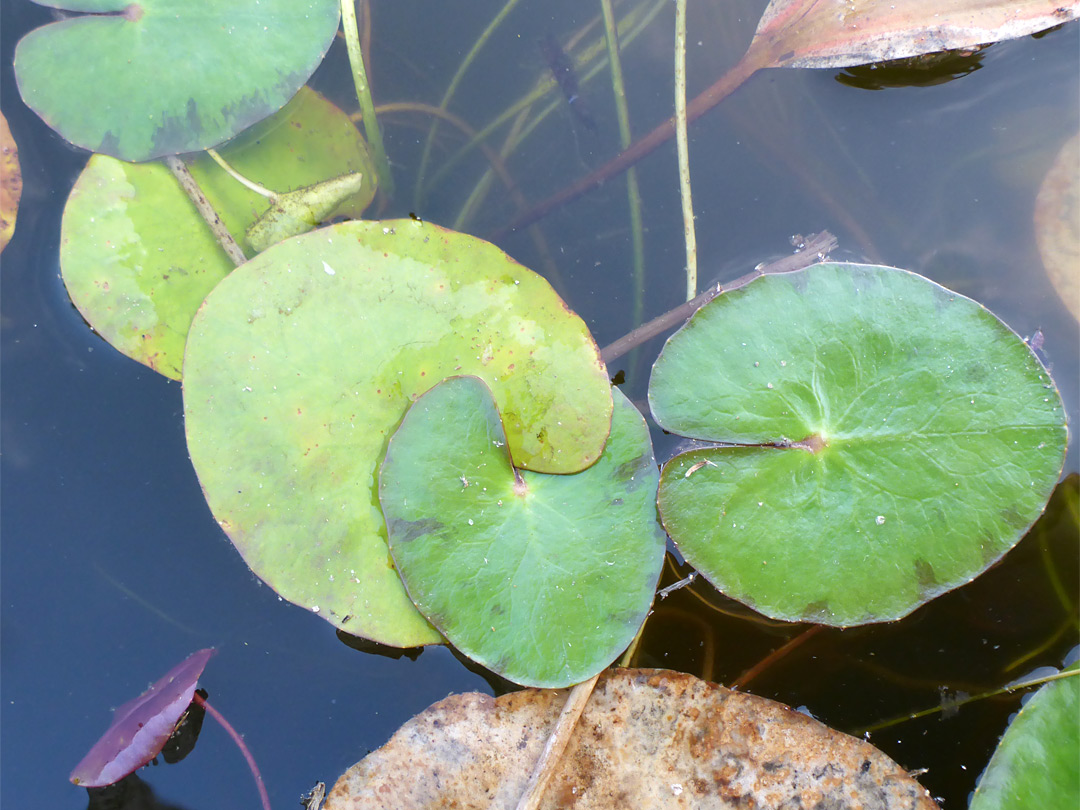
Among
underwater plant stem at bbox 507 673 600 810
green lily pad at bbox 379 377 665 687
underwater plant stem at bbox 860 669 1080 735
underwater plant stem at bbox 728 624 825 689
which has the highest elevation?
green lily pad at bbox 379 377 665 687

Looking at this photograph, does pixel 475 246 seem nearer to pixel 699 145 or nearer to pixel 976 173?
pixel 699 145

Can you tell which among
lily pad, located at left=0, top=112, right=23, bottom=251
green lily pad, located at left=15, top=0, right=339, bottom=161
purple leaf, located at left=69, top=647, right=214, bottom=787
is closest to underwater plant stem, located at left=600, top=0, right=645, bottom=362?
green lily pad, located at left=15, top=0, right=339, bottom=161

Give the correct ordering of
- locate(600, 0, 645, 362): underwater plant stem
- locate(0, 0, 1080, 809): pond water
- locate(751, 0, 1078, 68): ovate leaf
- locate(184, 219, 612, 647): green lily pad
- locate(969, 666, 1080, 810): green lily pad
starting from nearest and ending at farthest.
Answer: locate(969, 666, 1080, 810): green lily pad, locate(184, 219, 612, 647): green lily pad, locate(751, 0, 1078, 68): ovate leaf, locate(0, 0, 1080, 809): pond water, locate(600, 0, 645, 362): underwater plant stem

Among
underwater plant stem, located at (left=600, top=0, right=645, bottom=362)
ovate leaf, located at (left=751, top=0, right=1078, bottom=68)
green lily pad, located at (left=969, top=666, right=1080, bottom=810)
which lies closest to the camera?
green lily pad, located at (left=969, top=666, right=1080, bottom=810)

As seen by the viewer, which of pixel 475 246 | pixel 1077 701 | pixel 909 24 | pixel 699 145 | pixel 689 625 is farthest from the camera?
pixel 699 145

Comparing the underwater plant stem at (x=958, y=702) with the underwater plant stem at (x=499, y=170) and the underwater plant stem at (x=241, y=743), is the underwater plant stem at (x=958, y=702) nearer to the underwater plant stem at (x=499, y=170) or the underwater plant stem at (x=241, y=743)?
the underwater plant stem at (x=499, y=170)

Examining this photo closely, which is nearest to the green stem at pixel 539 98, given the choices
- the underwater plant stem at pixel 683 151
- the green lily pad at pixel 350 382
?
the underwater plant stem at pixel 683 151

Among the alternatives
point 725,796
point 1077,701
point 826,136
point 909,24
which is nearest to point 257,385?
point 725,796

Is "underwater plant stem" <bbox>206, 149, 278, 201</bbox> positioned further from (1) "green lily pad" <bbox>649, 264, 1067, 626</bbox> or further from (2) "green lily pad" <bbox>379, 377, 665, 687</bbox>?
(1) "green lily pad" <bbox>649, 264, 1067, 626</bbox>
